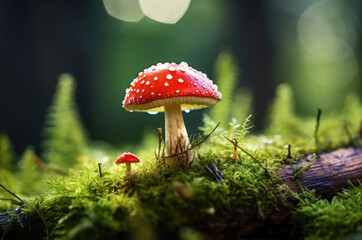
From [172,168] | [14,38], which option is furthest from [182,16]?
[172,168]

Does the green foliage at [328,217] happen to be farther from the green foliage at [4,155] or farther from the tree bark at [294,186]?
the green foliage at [4,155]

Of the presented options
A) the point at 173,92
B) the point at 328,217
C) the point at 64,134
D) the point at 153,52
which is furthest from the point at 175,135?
the point at 153,52

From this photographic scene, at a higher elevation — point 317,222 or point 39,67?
point 39,67

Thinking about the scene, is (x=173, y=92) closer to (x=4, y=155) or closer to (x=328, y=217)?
(x=328, y=217)

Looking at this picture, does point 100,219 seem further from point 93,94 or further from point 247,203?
point 93,94

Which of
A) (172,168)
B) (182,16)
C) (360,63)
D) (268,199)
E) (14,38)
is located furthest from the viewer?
(182,16)

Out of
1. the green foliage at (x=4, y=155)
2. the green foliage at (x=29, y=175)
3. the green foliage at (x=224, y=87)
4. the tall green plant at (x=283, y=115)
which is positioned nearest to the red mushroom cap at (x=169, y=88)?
the green foliage at (x=29, y=175)
